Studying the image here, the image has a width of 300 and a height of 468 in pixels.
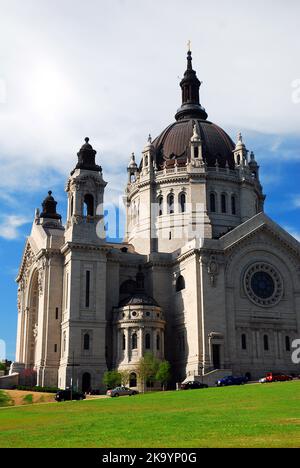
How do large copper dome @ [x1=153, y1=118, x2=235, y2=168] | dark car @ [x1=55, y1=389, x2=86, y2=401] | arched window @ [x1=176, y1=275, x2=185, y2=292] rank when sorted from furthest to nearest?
large copper dome @ [x1=153, y1=118, x2=235, y2=168] → arched window @ [x1=176, y1=275, x2=185, y2=292] → dark car @ [x1=55, y1=389, x2=86, y2=401]

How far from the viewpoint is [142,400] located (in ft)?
146

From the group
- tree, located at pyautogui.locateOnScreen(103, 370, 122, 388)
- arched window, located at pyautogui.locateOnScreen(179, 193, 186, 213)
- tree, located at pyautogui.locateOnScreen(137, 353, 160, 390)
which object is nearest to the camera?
tree, located at pyautogui.locateOnScreen(103, 370, 122, 388)

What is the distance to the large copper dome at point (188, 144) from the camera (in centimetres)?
9114

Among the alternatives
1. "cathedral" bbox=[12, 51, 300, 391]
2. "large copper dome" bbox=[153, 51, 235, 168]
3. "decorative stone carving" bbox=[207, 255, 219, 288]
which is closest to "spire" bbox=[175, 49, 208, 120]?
"large copper dome" bbox=[153, 51, 235, 168]

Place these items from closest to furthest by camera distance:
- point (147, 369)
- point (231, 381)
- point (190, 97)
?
point (231, 381) → point (147, 369) → point (190, 97)

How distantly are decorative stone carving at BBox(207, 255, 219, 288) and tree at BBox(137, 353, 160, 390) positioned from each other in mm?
11109

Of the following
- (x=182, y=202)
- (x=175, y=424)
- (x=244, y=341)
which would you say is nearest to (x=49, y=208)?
(x=182, y=202)

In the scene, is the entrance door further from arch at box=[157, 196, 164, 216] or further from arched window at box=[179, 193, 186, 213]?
arch at box=[157, 196, 164, 216]

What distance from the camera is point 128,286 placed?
265ft

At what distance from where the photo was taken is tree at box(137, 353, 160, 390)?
6756cm

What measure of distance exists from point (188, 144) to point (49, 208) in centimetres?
2209

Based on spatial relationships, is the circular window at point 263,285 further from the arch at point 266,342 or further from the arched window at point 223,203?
the arched window at point 223,203

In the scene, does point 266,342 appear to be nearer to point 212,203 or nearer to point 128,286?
point 128,286
